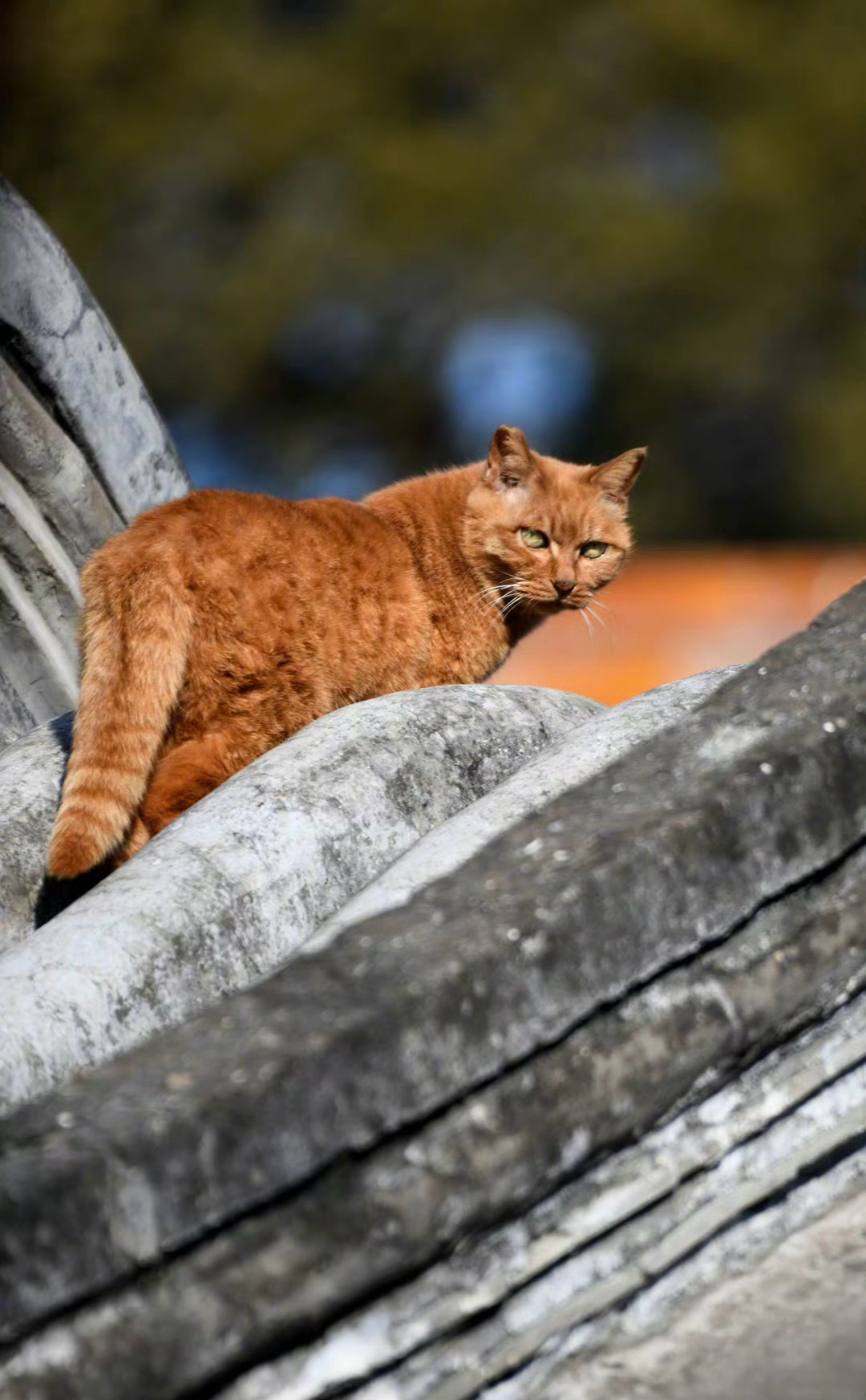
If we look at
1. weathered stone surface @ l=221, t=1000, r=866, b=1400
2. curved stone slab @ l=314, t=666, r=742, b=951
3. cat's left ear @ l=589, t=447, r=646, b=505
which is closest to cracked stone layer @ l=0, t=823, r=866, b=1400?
weathered stone surface @ l=221, t=1000, r=866, b=1400

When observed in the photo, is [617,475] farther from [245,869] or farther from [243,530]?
[245,869]

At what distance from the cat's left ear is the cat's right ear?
157 millimetres

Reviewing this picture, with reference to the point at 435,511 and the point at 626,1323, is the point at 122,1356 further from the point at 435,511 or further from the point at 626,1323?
the point at 435,511

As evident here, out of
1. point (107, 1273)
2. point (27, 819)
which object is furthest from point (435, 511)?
point (107, 1273)

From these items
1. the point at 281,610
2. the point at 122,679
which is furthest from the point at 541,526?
the point at 122,679

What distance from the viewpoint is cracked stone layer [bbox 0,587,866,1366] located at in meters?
1.12

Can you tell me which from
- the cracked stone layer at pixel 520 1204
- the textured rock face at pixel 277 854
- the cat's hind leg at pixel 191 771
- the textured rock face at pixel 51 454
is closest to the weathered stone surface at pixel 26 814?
the textured rock face at pixel 277 854

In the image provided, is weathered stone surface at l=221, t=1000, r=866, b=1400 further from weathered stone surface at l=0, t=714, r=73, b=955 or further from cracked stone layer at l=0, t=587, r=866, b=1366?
weathered stone surface at l=0, t=714, r=73, b=955

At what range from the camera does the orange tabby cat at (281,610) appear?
238 centimetres

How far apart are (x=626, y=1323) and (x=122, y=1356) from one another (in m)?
0.45

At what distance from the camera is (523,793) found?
1.79 metres

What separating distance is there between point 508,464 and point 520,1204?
2.20m

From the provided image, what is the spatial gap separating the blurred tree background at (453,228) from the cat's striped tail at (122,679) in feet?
40.5

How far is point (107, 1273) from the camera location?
1.09 metres
